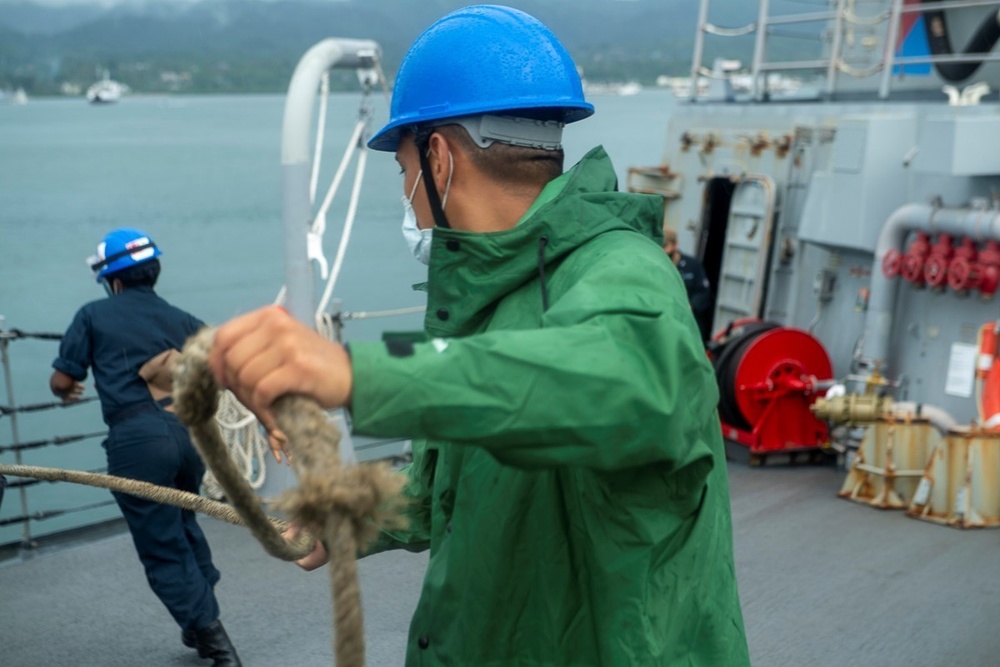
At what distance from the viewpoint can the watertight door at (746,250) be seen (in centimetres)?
952

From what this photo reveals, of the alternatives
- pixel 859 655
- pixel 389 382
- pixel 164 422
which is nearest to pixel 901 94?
pixel 859 655

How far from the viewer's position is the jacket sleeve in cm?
127

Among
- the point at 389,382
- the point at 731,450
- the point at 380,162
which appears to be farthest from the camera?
the point at 380,162

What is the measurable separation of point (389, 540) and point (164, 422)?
3.02m

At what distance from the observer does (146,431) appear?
16.0ft

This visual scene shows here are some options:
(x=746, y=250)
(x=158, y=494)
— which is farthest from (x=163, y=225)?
(x=158, y=494)

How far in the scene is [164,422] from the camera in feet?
16.3

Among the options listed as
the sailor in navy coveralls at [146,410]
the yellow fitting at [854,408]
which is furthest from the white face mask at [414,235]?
the yellow fitting at [854,408]

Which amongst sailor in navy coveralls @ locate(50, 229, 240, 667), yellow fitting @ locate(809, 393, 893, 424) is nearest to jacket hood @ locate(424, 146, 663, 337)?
sailor in navy coveralls @ locate(50, 229, 240, 667)

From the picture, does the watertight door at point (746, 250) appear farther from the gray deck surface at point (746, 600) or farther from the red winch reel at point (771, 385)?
the gray deck surface at point (746, 600)

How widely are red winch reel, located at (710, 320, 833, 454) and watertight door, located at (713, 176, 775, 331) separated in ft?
3.30

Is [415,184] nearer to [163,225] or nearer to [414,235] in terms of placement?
[414,235]

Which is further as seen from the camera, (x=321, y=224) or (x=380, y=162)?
(x=380, y=162)

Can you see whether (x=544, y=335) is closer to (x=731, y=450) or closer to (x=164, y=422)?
(x=164, y=422)
